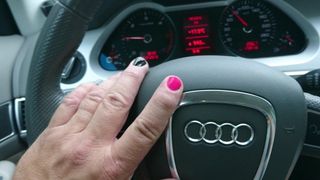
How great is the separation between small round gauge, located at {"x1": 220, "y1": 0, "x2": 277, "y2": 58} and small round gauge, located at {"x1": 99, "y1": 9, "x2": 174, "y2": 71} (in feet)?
0.46

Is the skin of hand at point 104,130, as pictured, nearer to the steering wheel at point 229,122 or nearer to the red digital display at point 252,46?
the steering wheel at point 229,122

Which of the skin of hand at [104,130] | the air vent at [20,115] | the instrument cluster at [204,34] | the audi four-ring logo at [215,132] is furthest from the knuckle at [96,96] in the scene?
the instrument cluster at [204,34]

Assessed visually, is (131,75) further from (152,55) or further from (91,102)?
(152,55)

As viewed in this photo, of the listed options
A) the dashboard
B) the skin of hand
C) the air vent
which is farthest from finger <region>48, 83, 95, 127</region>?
the dashboard

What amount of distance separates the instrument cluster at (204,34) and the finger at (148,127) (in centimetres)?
77

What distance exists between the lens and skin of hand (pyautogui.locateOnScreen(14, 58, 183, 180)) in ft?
1.93

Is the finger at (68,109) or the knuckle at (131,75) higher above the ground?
the knuckle at (131,75)

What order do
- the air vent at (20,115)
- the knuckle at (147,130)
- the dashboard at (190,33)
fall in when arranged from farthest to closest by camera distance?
the dashboard at (190,33), the air vent at (20,115), the knuckle at (147,130)

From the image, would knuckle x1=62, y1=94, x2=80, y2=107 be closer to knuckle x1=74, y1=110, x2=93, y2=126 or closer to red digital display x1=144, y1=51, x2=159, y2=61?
knuckle x1=74, y1=110, x2=93, y2=126


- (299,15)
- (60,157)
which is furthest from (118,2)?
(60,157)

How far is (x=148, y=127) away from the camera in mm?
585

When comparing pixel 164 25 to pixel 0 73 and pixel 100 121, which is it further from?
pixel 100 121

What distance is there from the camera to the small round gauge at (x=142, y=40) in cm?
137

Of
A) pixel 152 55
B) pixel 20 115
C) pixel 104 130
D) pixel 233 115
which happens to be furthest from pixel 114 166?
pixel 152 55
